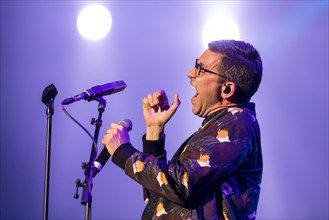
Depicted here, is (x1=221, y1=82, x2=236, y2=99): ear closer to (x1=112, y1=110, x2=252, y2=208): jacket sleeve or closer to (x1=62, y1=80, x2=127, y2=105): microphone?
(x1=112, y1=110, x2=252, y2=208): jacket sleeve

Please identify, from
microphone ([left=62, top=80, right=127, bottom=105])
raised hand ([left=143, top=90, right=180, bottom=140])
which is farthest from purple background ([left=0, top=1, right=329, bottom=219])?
raised hand ([left=143, top=90, right=180, bottom=140])

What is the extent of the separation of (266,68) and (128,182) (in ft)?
4.63

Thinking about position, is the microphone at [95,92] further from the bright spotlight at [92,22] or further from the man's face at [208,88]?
the bright spotlight at [92,22]

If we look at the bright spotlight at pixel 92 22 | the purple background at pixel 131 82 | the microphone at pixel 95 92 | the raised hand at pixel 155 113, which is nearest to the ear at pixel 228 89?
the raised hand at pixel 155 113

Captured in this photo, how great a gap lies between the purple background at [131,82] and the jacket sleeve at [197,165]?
8.06 feet

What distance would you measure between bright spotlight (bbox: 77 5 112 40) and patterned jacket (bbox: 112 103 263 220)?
2.75 m

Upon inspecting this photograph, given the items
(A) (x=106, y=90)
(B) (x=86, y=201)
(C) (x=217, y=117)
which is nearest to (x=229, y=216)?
(C) (x=217, y=117)

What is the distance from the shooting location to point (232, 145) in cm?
181

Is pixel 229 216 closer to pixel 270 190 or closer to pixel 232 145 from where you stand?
pixel 232 145

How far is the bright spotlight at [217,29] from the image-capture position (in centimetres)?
444

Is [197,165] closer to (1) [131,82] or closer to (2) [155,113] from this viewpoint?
(2) [155,113]

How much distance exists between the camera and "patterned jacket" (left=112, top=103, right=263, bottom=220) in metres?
1.77

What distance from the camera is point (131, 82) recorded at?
4.48m

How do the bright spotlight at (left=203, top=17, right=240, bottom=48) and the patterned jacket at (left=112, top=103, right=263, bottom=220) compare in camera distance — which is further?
the bright spotlight at (left=203, top=17, right=240, bottom=48)
